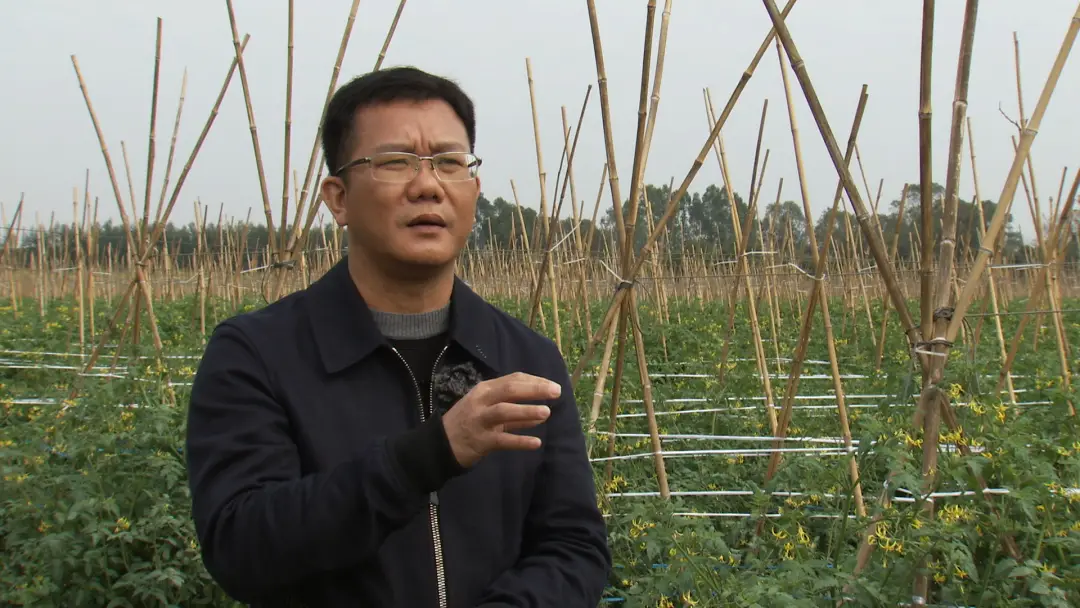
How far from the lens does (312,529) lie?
0.99 m

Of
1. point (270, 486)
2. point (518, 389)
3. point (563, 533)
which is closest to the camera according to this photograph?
point (518, 389)

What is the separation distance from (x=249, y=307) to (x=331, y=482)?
8.11 m

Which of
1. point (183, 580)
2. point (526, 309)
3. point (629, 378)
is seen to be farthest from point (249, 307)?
point (183, 580)

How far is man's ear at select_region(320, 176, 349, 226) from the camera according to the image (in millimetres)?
1301

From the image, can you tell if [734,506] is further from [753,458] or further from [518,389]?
[518,389]

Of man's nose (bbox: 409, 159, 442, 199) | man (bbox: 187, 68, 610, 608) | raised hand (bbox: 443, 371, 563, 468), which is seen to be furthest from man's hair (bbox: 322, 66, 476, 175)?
raised hand (bbox: 443, 371, 563, 468)

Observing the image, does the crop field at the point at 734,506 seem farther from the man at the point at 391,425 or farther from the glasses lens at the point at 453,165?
the glasses lens at the point at 453,165

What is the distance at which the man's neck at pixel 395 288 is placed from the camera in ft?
4.26

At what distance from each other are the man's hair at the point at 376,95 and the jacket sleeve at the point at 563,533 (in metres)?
0.50

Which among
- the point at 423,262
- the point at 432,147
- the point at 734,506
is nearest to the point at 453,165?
the point at 432,147

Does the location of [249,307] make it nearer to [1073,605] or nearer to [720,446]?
[720,446]

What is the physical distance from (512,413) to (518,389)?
3 cm

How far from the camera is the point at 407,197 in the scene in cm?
121

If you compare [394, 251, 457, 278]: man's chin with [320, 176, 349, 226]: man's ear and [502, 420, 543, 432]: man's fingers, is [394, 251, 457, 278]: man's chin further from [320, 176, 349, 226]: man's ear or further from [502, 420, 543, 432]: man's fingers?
[502, 420, 543, 432]: man's fingers
